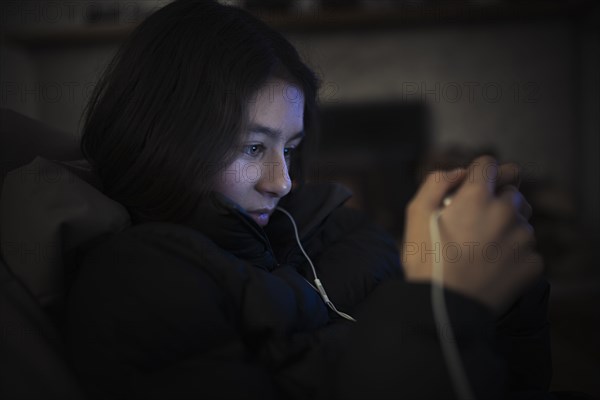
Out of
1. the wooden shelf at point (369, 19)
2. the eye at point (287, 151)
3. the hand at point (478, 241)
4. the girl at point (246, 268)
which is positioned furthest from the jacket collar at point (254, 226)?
the wooden shelf at point (369, 19)

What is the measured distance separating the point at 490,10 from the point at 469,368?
285 centimetres

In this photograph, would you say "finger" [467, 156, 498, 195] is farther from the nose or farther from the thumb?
the nose

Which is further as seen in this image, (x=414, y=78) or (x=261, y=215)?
(x=414, y=78)

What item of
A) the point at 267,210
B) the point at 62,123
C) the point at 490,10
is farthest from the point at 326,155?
the point at 267,210

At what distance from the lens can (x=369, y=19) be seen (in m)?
2.80

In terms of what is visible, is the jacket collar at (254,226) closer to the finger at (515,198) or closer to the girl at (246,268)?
the girl at (246,268)

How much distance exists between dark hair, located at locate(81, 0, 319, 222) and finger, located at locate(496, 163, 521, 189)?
1.24 feet

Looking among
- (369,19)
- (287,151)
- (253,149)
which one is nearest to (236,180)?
(253,149)

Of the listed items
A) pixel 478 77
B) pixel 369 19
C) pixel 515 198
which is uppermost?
pixel 369 19

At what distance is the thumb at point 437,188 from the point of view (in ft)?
1.73

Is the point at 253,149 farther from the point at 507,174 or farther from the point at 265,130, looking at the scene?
the point at 507,174

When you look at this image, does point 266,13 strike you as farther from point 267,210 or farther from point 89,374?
point 89,374

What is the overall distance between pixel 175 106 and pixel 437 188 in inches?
16.2

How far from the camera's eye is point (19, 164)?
695 millimetres
